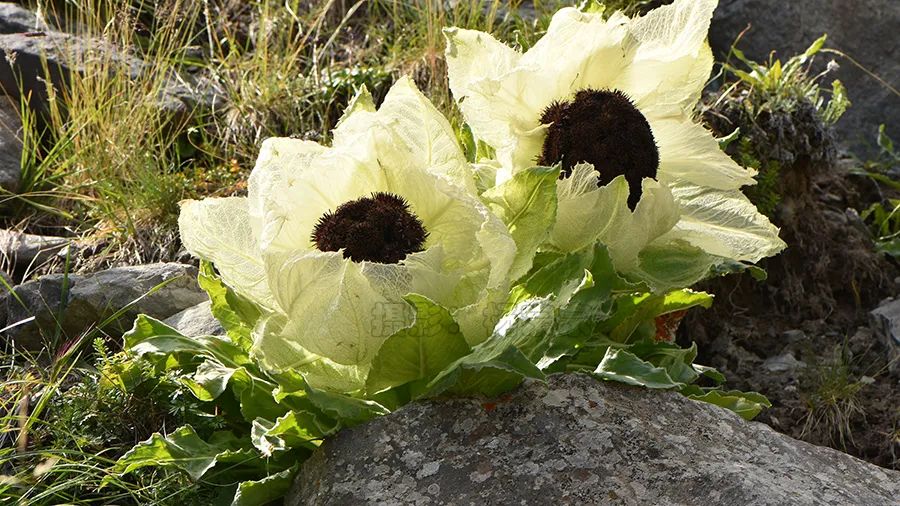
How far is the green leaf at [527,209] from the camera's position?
162 cm

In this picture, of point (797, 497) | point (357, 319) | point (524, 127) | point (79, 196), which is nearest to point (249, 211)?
point (357, 319)

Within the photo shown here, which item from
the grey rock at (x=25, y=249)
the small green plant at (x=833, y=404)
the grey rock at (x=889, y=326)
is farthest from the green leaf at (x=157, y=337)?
the grey rock at (x=889, y=326)

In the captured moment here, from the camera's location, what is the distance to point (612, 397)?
1.67m

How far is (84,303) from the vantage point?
246 cm

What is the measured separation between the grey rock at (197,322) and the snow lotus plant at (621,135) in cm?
74

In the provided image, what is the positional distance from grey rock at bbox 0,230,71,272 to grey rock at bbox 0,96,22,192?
39 cm

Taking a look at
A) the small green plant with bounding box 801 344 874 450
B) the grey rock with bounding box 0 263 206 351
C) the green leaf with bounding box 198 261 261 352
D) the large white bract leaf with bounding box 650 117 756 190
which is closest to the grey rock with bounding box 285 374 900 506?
the green leaf with bounding box 198 261 261 352

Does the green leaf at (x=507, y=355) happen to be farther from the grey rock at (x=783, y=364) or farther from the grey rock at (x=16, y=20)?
the grey rock at (x=16, y=20)

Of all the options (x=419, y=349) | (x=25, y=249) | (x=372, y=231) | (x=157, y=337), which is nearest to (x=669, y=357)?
(x=419, y=349)

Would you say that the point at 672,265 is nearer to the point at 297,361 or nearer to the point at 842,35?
the point at 297,361

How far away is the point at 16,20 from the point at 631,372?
346cm

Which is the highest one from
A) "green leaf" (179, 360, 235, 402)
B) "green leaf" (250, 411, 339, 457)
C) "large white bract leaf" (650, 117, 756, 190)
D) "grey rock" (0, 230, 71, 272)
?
"large white bract leaf" (650, 117, 756, 190)

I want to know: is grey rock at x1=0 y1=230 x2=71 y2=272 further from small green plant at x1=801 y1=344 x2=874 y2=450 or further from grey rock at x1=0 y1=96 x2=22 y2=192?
small green plant at x1=801 y1=344 x2=874 y2=450

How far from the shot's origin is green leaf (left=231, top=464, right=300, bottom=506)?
162cm
